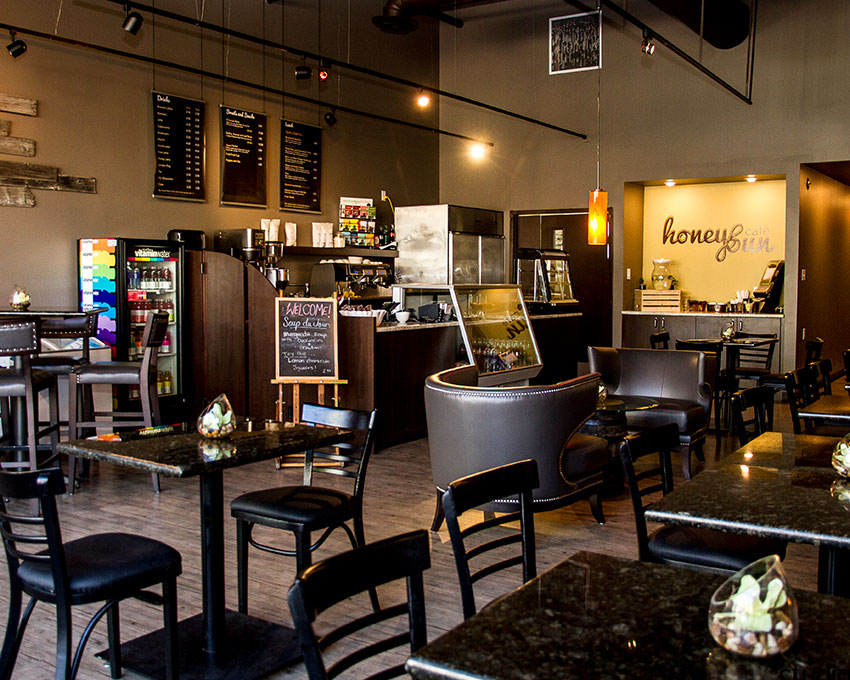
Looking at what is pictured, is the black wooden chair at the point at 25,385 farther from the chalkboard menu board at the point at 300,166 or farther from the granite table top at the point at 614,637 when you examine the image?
the chalkboard menu board at the point at 300,166

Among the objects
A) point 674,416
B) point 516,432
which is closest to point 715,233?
point 674,416

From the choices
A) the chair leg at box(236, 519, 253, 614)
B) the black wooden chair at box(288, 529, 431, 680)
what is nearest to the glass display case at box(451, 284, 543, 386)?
the chair leg at box(236, 519, 253, 614)

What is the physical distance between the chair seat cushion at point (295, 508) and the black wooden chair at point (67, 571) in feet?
1.50

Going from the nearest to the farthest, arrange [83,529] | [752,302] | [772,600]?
[772,600], [83,529], [752,302]

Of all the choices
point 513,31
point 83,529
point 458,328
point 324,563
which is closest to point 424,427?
point 458,328

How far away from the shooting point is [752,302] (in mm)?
10422

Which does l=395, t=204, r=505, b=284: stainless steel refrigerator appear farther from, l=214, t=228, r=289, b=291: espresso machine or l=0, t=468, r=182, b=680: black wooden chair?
l=0, t=468, r=182, b=680: black wooden chair

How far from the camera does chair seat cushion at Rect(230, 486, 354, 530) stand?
10.1 feet

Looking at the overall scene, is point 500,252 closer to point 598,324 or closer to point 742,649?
point 598,324

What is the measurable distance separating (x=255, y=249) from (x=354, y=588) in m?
6.98

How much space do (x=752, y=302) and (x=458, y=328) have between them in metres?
4.68

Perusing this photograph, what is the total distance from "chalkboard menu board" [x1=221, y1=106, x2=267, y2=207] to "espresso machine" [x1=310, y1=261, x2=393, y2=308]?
1018 mm

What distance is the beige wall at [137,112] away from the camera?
724 cm

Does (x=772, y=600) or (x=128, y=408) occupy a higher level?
(x=772, y=600)
